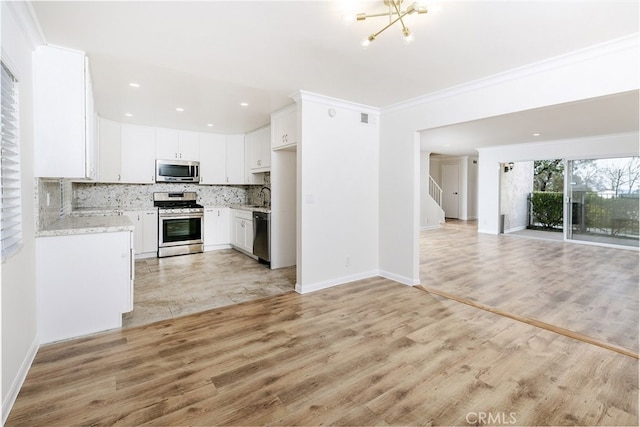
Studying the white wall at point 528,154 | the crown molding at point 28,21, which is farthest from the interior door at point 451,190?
the crown molding at point 28,21

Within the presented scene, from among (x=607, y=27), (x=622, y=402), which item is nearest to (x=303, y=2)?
(x=607, y=27)

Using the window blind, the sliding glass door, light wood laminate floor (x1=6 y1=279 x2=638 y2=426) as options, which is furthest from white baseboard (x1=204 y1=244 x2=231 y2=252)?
the sliding glass door

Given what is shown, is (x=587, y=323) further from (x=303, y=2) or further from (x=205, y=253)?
(x=205, y=253)

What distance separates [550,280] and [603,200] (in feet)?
13.8

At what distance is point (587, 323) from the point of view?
3.02 metres

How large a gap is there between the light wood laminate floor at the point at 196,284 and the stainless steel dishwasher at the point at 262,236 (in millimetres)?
189

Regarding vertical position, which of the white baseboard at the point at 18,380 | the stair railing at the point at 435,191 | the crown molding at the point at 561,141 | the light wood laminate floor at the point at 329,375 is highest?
the crown molding at the point at 561,141

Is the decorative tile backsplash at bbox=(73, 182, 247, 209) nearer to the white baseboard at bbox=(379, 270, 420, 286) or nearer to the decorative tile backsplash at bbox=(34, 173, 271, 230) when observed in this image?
the decorative tile backsplash at bbox=(34, 173, 271, 230)

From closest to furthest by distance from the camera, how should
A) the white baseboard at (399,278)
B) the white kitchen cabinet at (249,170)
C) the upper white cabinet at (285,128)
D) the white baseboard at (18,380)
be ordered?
the white baseboard at (18,380) → the white baseboard at (399,278) → the upper white cabinet at (285,128) → the white kitchen cabinet at (249,170)

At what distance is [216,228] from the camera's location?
A: 6.39 meters

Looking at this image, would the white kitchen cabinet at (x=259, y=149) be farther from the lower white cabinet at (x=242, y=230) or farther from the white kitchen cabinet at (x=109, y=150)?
the white kitchen cabinet at (x=109, y=150)

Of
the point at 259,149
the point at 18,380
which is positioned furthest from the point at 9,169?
the point at 259,149

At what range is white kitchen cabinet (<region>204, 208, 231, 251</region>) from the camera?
6281 mm

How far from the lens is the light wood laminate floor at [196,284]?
3.36m
